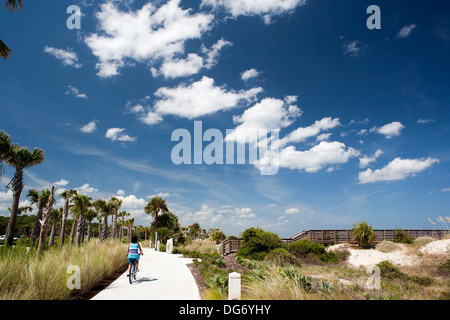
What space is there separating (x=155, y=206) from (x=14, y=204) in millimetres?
26405

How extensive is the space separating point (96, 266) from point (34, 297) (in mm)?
3660

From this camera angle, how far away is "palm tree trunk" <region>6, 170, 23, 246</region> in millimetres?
20341

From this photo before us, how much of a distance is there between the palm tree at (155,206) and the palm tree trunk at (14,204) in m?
25.5

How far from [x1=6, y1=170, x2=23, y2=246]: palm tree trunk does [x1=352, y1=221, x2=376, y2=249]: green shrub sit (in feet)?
93.1

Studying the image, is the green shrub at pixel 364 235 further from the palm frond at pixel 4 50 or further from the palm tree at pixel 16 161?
the palm tree at pixel 16 161

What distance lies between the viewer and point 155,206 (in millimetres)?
46719

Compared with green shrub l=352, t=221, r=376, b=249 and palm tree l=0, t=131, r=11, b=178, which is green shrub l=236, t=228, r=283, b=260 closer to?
green shrub l=352, t=221, r=376, b=249

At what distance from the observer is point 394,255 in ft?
61.9

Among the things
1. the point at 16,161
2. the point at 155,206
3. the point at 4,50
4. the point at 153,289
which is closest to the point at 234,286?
the point at 153,289

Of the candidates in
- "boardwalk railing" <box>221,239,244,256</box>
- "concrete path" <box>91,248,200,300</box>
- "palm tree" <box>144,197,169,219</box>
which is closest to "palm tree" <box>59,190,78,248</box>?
"palm tree" <box>144,197,169,219</box>

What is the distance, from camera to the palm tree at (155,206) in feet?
153

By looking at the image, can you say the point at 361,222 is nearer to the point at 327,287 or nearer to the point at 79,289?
the point at 327,287

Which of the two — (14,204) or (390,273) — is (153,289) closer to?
(390,273)
